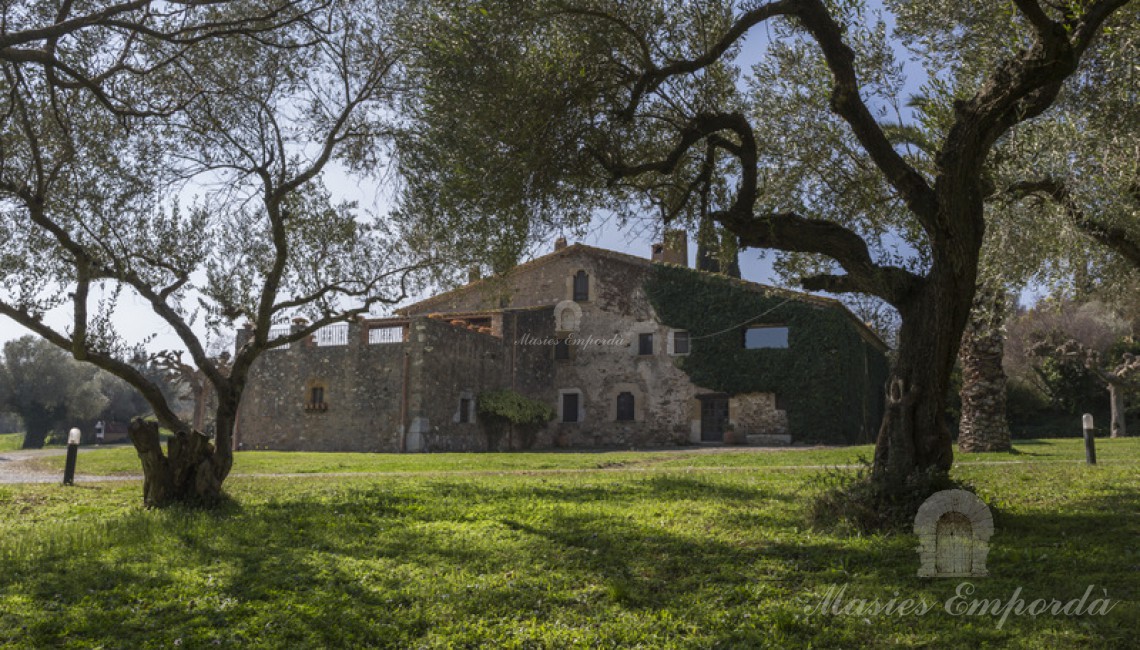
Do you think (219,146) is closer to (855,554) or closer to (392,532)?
(392,532)

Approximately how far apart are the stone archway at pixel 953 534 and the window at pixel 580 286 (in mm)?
26359

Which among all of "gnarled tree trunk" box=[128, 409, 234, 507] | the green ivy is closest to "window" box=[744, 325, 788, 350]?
the green ivy

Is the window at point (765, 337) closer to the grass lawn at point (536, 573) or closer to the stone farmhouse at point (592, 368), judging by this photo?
the stone farmhouse at point (592, 368)

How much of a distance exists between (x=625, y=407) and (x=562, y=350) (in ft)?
11.8

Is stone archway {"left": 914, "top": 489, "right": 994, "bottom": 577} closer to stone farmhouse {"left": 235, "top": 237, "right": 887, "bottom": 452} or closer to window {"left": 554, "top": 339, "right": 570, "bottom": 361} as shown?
stone farmhouse {"left": 235, "top": 237, "right": 887, "bottom": 452}

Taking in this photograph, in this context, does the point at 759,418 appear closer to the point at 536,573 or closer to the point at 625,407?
the point at 625,407

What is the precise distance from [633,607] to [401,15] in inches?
350

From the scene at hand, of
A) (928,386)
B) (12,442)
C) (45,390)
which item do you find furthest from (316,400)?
(928,386)

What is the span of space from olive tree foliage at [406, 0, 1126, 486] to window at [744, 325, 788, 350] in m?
19.5

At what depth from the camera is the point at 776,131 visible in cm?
1110

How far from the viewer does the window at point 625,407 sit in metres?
32.0

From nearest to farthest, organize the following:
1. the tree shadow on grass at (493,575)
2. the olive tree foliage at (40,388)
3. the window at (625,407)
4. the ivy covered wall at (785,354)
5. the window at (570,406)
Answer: the tree shadow on grass at (493,575) < the ivy covered wall at (785,354) < the window at (625,407) < the window at (570,406) < the olive tree foliage at (40,388)

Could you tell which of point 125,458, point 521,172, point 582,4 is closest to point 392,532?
point 521,172

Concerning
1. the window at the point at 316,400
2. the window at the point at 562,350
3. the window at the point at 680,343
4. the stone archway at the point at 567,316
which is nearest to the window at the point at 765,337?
the window at the point at 680,343
